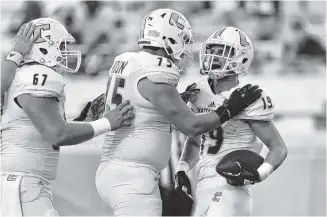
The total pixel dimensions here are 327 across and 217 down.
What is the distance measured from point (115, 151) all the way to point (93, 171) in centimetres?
216

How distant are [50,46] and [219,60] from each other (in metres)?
0.83

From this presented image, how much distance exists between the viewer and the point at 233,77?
12.2 ft

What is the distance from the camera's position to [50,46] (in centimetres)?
A: 349

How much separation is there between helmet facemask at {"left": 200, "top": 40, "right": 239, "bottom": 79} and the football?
15.5 inches

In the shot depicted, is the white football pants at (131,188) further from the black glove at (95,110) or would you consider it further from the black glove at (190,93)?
the black glove at (190,93)

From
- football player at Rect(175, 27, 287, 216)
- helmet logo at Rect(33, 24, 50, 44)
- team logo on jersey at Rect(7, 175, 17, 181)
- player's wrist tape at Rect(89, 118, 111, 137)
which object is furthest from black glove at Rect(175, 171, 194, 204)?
helmet logo at Rect(33, 24, 50, 44)

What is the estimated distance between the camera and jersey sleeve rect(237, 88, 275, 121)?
3.54m

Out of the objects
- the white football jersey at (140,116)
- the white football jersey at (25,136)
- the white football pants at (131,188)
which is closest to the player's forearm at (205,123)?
the white football jersey at (140,116)

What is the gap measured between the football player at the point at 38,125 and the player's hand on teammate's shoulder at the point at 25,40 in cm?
2

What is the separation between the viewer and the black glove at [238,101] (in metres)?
3.43

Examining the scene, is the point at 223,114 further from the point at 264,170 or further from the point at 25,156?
the point at 25,156

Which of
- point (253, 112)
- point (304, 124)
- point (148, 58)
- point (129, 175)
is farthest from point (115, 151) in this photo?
point (304, 124)

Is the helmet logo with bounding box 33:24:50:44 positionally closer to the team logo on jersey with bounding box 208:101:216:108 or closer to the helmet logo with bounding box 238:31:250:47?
the team logo on jersey with bounding box 208:101:216:108

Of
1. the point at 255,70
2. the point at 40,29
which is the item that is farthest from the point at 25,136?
the point at 255,70
